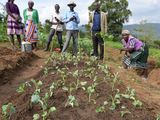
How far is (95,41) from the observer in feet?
41.5

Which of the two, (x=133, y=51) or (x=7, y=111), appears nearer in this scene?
(x=7, y=111)

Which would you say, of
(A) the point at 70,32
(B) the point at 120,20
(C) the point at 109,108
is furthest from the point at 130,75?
(B) the point at 120,20

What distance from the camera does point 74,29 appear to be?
12781 mm

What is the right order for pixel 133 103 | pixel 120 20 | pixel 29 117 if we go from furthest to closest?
pixel 120 20, pixel 133 103, pixel 29 117

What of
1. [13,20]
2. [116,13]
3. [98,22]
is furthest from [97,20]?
[116,13]

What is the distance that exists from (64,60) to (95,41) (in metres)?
1.84

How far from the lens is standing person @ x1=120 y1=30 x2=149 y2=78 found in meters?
11.9

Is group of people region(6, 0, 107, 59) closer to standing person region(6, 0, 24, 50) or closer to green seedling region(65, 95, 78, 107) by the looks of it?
standing person region(6, 0, 24, 50)

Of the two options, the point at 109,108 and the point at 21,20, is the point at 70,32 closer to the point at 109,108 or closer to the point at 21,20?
the point at 21,20

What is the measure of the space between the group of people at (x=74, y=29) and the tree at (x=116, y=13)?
21765 mm

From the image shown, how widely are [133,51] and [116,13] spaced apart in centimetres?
2380

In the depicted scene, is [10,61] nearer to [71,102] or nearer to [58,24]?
[58,24]

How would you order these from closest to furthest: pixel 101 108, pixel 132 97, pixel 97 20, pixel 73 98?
pixel 101 108 → pixel 73 98 → pixel 132 97 → pixel 97 20

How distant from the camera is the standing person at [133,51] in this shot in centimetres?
1189
